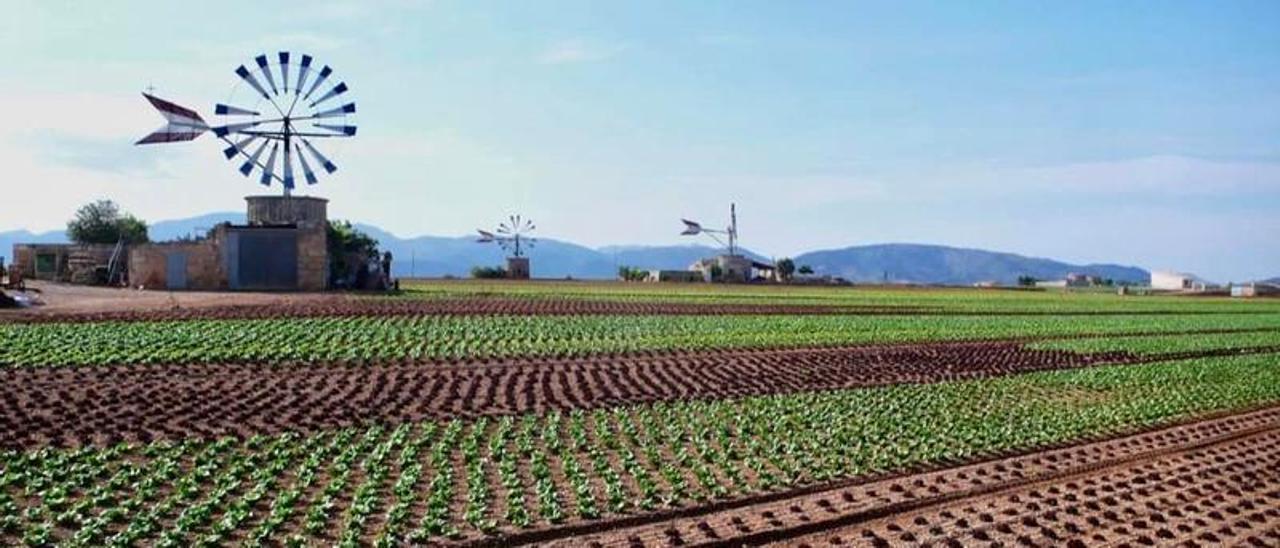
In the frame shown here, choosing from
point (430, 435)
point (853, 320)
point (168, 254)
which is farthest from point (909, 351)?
point (168, 254)

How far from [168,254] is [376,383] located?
1397 inches

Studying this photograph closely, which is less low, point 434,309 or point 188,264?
point 188,264

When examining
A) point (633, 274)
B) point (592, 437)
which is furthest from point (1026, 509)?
point (633, 274)

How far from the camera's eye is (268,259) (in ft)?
187

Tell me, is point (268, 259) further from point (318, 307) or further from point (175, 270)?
point (318, 307)

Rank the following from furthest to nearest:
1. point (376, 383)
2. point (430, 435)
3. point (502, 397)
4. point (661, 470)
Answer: point (376, 383), point (502, 397), point (430, 435), point (661, 470)

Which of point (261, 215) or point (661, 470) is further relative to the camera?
point (261, 215)

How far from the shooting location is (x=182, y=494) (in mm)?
13430

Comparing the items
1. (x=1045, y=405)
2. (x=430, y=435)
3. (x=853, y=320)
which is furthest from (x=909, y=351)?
(x=430, y=435)

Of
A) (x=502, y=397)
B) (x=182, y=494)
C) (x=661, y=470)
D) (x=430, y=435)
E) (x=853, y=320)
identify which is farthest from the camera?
(x=853, y=320)

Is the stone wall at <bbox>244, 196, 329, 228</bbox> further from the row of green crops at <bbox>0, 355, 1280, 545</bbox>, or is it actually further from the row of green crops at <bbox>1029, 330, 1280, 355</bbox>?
the row of green crops at <bbox>0, 355, 1280, 545</bbox>

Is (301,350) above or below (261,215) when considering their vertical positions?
below

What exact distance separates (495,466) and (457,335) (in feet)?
64.9

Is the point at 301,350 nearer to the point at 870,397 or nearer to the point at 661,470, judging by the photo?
the point at 870,397
